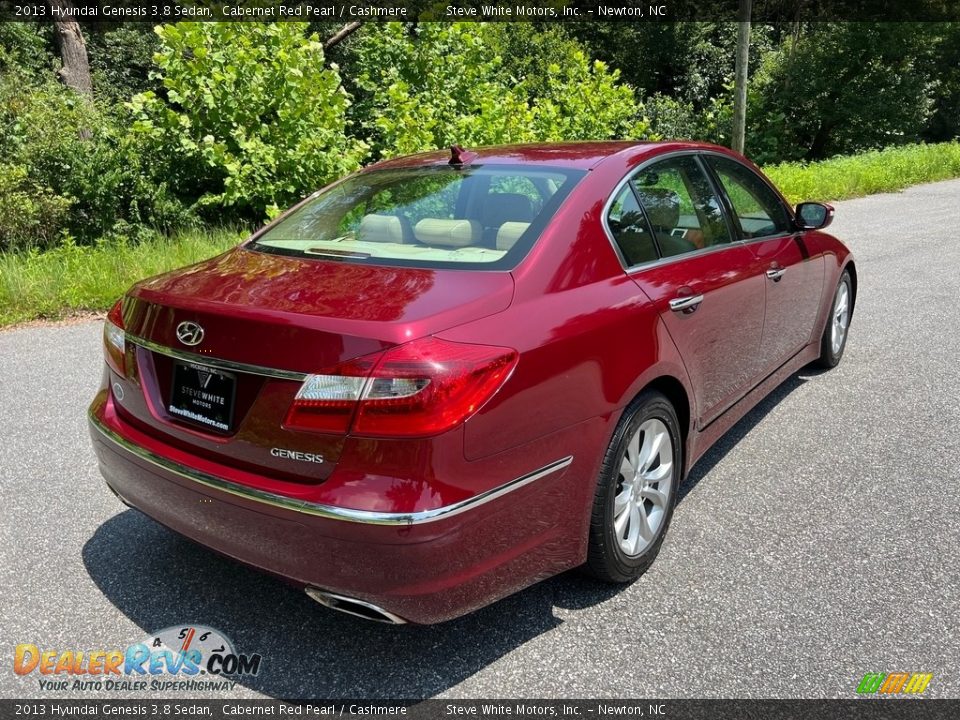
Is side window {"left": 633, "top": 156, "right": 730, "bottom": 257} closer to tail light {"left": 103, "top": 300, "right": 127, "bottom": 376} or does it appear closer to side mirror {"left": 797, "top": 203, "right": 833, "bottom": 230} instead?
side mirror {"left": 797, "top": 203, "right": 833, "bottom": 230}

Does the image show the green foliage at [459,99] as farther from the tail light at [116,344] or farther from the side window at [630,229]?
the tail light at [116,344]

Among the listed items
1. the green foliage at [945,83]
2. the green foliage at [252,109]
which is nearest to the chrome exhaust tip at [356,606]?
the green foliage at [252,109]

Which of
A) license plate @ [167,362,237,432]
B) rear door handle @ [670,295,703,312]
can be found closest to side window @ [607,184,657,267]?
rear door handle @ [670,295,703,312]

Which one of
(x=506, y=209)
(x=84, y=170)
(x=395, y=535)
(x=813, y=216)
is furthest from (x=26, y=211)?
(x=395, y=535)

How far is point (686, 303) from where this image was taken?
313 cm

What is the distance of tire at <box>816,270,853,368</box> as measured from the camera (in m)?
5.20

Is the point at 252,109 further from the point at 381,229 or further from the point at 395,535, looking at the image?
the point at 395,535

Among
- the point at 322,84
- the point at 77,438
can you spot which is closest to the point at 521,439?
the point at 77,438

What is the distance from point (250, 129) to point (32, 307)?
4193mm

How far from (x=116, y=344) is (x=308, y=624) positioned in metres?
1.21

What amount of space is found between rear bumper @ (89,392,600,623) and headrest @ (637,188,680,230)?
1.17 metres

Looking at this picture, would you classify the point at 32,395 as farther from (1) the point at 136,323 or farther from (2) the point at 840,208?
(2) the point at 840,208

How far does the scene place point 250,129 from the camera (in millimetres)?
10375

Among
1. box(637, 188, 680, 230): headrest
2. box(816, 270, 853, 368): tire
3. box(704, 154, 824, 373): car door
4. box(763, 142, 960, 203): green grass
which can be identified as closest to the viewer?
box(637, 188, 680, 230): headrest
